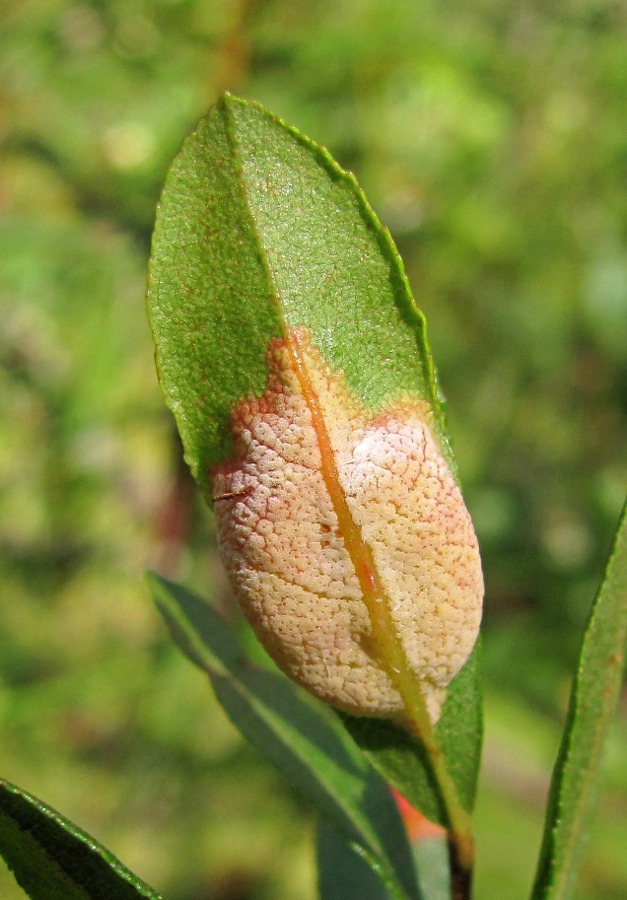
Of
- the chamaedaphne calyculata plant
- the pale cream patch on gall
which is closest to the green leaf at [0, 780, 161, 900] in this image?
the chamaedaphne calyculata plant

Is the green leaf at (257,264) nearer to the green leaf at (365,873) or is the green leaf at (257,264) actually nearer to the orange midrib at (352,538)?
the orange midrib at (352,538)

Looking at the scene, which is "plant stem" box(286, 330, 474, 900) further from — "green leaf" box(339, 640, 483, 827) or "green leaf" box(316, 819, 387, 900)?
"green leaf" box(316, 819, 387, 900)

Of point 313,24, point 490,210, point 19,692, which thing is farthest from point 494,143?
point 19,692

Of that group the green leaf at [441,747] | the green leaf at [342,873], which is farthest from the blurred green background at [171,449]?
the green leaf at [441,747]

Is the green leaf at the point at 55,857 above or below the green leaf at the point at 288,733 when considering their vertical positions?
below

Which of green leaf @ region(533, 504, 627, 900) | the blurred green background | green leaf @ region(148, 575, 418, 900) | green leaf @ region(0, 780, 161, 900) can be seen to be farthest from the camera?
the blurred green background

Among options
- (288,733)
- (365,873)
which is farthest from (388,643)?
(365,873)

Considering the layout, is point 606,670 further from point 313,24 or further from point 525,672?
point 313,24

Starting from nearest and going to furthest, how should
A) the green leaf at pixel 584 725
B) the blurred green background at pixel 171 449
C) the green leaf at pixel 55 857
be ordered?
1. the green leaf at pixel 55 857
2. the green leaf at pixel 584 725
3. the blurred green background at pixel 171 449
